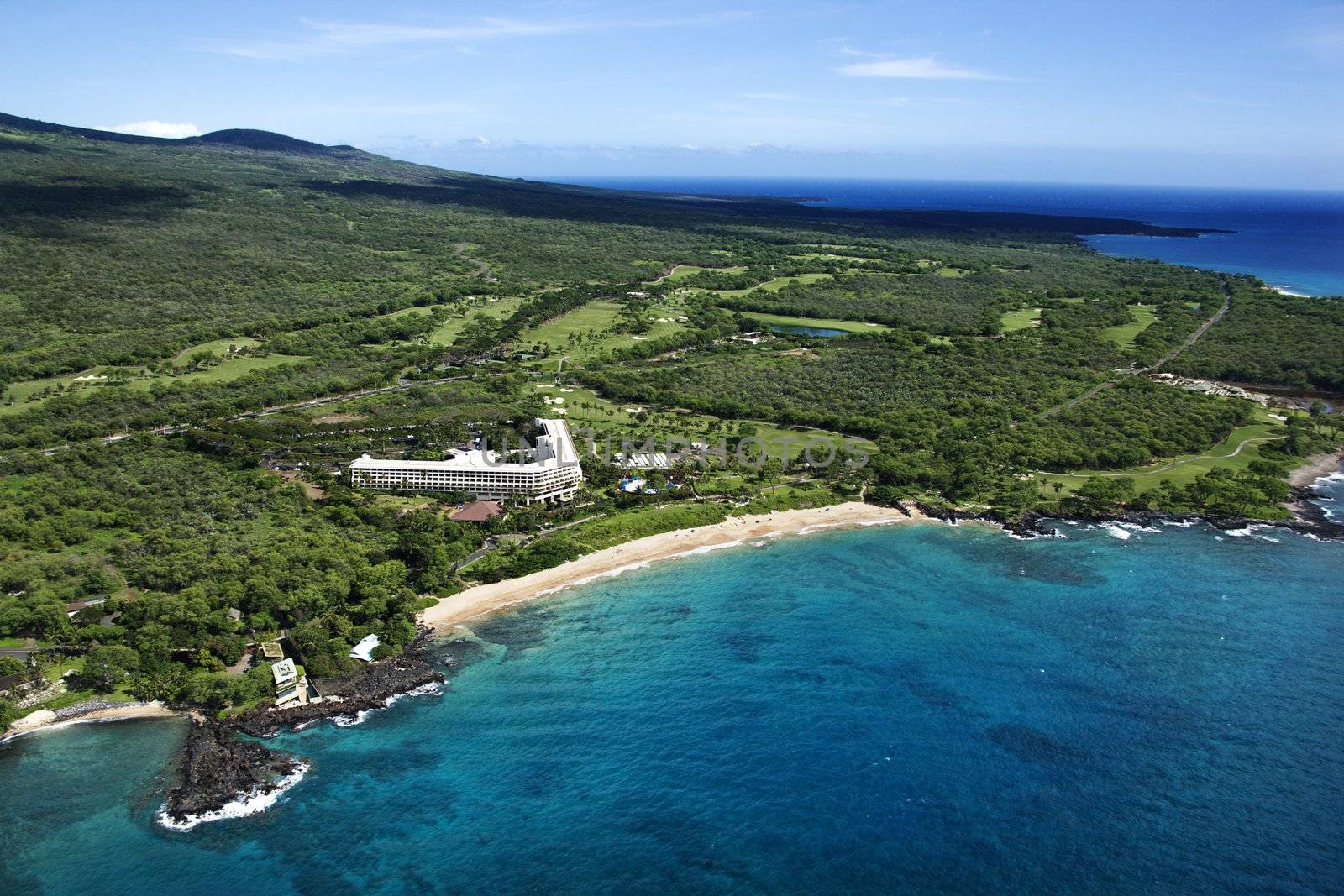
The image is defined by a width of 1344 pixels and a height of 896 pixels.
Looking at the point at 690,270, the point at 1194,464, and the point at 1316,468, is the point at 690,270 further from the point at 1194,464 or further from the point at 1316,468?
the point at 1316,468

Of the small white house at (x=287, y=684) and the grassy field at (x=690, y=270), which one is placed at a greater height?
the grassy field at (x=690, y=270)

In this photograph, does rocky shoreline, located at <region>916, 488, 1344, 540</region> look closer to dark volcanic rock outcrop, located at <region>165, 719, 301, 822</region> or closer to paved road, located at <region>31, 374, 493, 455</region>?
dark volcanic rock outcrop, located at <region>165, 719, 301, 822</region>

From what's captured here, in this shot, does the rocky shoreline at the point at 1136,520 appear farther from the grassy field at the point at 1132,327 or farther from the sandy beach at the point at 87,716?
the grassy field at the point at 1132,327

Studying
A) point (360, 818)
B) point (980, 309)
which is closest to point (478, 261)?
point (980, 309)

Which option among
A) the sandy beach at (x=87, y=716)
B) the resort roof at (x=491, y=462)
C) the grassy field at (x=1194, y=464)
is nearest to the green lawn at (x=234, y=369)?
the resort roof at (x=491, y=462)

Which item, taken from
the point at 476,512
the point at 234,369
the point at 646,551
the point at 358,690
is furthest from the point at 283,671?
the point at 234,369

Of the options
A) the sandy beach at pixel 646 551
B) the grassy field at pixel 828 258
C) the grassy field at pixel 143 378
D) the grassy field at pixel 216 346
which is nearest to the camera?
the sandy beach at pixel 646 551
